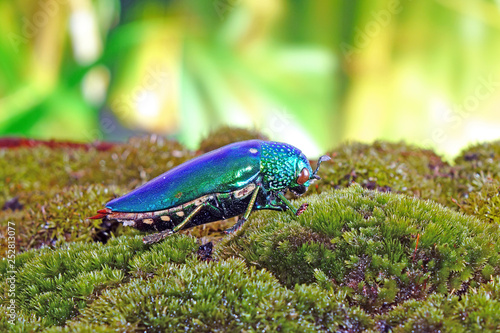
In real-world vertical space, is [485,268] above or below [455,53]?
below

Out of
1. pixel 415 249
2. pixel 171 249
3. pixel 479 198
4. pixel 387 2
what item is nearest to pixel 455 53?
pixel 387 2

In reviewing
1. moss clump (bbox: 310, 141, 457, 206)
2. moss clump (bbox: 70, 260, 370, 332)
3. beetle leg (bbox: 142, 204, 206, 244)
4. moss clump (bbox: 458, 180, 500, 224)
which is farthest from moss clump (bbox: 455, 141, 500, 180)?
beetle leg (bbox: 142, 204, 206, 244)

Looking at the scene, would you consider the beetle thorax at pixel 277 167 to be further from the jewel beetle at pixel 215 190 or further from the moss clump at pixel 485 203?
the moss clump at pixel 485 203

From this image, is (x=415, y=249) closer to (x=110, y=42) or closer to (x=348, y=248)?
(x=348, y=248)

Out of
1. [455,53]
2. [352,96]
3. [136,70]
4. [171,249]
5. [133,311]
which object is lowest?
[133,311]

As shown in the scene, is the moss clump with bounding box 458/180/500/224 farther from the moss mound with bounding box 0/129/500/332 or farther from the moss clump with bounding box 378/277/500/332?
the moss clump with bounding box 378/277/500/332

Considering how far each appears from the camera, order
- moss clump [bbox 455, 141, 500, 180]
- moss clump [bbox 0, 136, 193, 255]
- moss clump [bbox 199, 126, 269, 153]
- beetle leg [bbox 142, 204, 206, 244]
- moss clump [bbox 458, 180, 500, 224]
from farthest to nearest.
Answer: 1. moss clump [bbox 199, 126, 269, 153]
2. moss clump [bbox 455, 141, 500, 180]
3. moss clump [bbox 0, 136, 193, 255]
4. moss clump [bbox 458, 180, 500, 224]
5. beetle leg [bbox 142, 204, 206, 244]

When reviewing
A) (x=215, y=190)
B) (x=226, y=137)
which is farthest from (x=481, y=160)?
(x=215, y=190)
